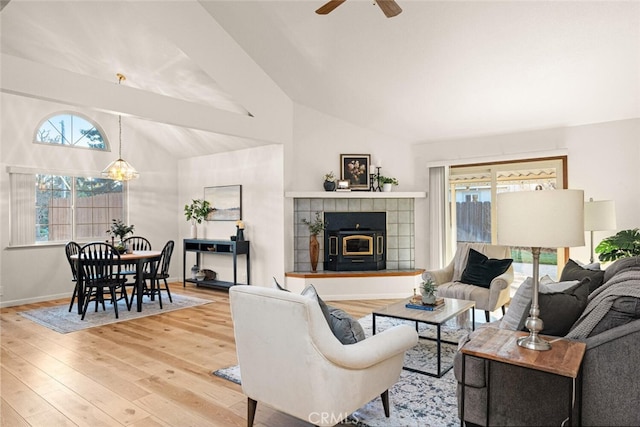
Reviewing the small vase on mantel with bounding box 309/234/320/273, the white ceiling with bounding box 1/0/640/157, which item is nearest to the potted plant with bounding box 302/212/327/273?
the small vase on mantel with bounding box 309/234/320/273

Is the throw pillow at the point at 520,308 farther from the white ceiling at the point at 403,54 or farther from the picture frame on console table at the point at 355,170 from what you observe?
the picture frame on console table at the point at 355,170

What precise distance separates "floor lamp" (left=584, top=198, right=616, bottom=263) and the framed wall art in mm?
4899

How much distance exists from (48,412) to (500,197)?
313 centimetres

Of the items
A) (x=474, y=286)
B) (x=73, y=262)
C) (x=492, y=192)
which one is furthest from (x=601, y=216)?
(x=73, y=262)

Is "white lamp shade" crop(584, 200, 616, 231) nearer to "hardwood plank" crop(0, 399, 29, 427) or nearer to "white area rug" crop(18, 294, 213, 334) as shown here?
"white area rug" crop(18, 294, 213, 334)

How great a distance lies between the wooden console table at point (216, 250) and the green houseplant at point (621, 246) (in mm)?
4785

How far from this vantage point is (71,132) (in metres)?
6.48

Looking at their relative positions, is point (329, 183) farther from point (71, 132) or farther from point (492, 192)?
point (71, 132)

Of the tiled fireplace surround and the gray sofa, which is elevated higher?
the tiled fireplace surround

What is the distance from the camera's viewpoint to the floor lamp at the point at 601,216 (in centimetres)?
421

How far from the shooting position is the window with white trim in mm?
5836

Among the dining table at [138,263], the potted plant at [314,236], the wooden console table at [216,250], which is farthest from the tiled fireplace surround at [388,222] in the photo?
the dining table at [138,263]

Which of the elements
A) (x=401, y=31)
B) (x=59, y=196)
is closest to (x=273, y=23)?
(x=401, y=31)

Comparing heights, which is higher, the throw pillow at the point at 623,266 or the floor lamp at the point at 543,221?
the floor lamp at the point at 543,221
